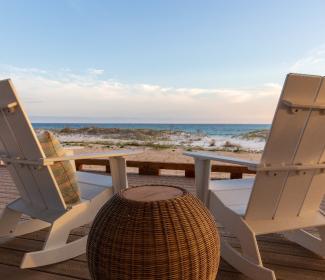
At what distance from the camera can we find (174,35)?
9242 millimetres

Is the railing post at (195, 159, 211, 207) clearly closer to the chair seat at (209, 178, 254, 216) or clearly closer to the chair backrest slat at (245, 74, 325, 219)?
the chair seat at (209, 178, 254, 216)

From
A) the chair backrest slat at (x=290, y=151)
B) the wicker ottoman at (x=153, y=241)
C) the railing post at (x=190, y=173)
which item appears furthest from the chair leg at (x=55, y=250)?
the railing post at (x=190, y=173)

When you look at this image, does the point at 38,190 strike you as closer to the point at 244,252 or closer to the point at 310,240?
the point at 244,252

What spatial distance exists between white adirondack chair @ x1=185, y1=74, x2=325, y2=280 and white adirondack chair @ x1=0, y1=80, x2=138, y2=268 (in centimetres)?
75

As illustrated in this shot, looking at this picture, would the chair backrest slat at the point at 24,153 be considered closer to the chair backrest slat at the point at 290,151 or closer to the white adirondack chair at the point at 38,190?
the white adirondack chair at the point at 38,190

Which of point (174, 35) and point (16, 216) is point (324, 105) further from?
point (174, 35)

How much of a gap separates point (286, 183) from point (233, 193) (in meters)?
0.46

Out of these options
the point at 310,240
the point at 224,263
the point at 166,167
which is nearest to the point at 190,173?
the point at 166,167

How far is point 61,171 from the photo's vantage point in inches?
69.2

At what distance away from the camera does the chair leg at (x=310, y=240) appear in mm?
1801

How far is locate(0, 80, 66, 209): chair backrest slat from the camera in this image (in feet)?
4.96

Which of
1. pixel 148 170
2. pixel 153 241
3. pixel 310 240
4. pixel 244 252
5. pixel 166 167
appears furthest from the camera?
pixel 148 170

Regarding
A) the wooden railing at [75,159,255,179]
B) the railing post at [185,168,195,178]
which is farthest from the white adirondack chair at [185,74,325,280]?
the railing post at [185,168,195,178]

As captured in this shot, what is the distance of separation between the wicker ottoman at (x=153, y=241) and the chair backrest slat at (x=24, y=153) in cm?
72
